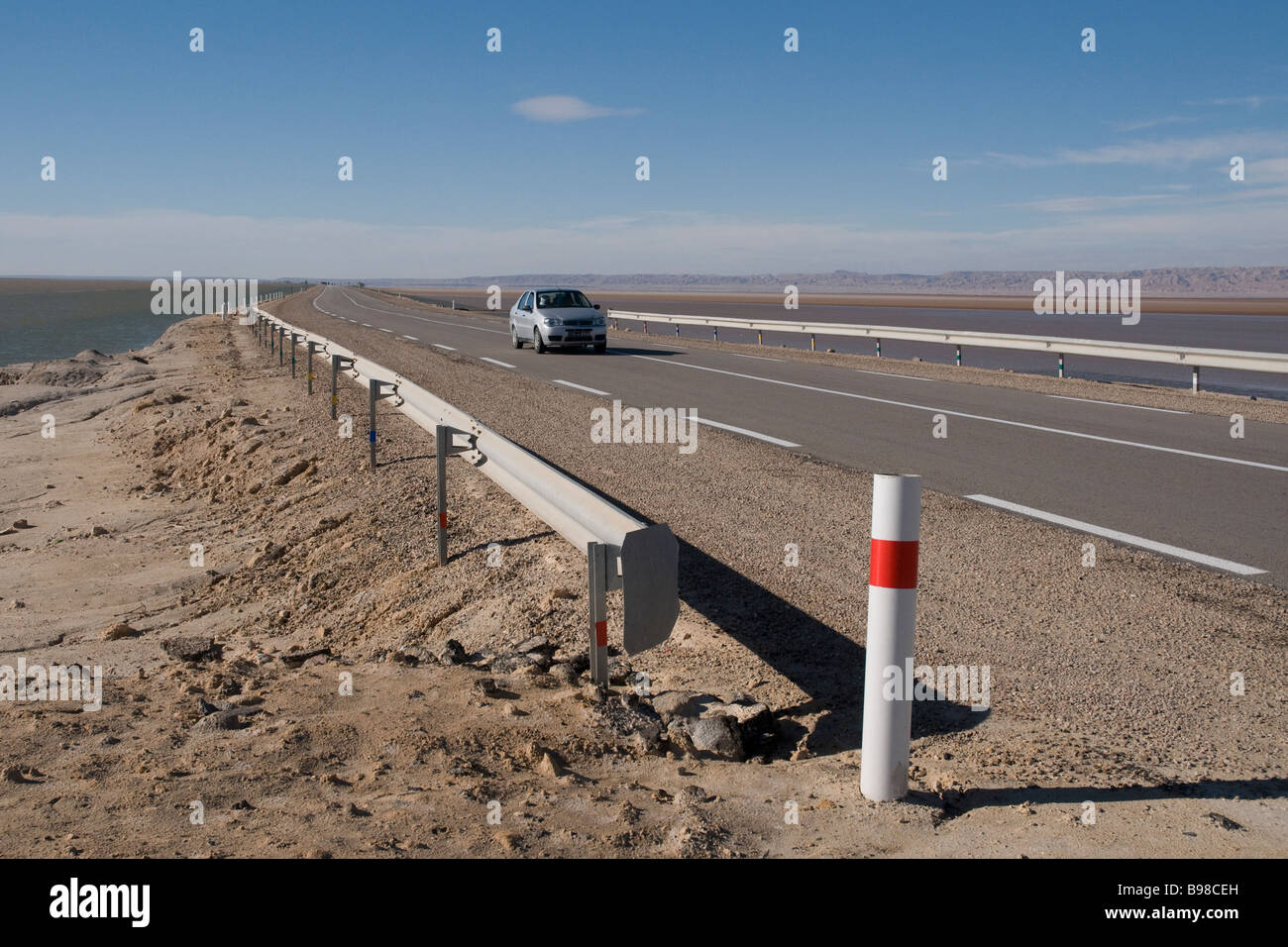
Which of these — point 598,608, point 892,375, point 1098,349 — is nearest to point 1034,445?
point 598,608

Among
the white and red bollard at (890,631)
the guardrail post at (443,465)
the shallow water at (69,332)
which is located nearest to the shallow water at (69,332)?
the shallow water at (69,332)

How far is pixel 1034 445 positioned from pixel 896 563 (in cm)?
841

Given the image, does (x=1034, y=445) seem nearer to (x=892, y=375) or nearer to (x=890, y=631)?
(x=890, y=631)

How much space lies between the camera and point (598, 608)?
4953 mm

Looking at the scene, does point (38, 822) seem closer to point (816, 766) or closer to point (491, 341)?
point (816, 766)

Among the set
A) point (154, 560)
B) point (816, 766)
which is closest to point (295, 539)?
point (154, 560)

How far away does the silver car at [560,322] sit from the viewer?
25.9 metres

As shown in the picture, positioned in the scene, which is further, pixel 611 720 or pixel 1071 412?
pixel 1071 412

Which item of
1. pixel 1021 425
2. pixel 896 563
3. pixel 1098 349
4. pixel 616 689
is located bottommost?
pixel 616 689

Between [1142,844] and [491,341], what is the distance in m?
29.4
